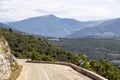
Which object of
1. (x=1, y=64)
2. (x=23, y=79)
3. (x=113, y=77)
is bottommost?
(x=113, y=77)

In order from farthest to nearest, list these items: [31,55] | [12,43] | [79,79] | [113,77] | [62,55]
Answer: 1. [12,43]
2. [62,55]
3. [31,55]
4. [113,77]
5. [79,79]

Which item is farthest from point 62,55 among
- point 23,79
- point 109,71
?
point 23,79

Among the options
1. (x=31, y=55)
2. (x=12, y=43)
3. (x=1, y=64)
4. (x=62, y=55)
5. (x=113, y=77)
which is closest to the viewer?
(x=1, y=64)

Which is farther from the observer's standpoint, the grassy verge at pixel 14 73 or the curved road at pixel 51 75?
the curved road at pixel 51 75

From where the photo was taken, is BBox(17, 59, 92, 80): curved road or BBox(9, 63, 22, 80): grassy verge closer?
BBox(9, 63, 22, 80): grassy verge

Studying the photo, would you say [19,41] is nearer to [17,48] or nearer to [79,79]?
[17,48]

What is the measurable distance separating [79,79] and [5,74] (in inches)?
304

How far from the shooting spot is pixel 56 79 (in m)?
33.2

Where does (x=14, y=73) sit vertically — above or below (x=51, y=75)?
above

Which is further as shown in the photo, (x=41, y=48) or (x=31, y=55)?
(x=41, y=48)

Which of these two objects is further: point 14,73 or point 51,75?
point 14,73

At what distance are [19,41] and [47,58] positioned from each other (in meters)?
53.3

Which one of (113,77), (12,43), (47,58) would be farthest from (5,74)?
(12,43)

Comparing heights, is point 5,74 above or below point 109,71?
above
